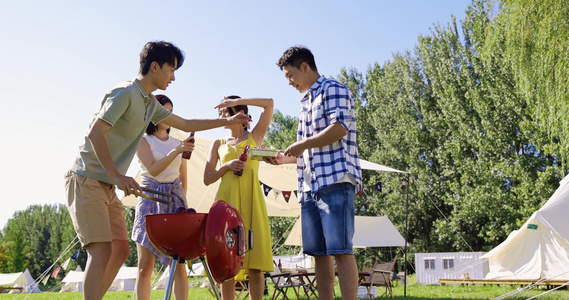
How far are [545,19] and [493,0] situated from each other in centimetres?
176

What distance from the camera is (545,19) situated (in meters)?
8.36

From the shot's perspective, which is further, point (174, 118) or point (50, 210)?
point (50, 210)

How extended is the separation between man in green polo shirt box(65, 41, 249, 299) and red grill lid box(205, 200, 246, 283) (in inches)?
16.3

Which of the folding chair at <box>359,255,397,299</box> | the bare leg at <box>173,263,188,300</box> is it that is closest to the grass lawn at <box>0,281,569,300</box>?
the folding chair at <box>359,255,397,299</box>

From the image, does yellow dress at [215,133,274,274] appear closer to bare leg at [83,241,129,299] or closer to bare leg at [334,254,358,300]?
bare leg at [334,254,358,300]

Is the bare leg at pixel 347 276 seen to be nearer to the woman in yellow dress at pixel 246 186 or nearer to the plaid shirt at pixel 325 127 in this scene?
the plaid shirt at pixel 325 127

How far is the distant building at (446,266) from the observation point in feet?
54.9

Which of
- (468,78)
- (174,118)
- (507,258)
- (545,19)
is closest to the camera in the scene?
(174,118)

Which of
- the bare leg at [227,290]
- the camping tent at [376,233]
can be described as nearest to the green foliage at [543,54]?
the camping tent at [376,233]

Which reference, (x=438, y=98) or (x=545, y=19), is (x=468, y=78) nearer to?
(x=438, y=98)

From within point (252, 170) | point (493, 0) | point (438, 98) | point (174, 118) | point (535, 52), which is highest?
point (438, 98)

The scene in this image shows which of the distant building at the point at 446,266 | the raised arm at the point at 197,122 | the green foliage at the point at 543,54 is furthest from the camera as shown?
the distant building at the point at 446,266

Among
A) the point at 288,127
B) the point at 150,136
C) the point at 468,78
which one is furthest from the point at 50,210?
the point at 150,136

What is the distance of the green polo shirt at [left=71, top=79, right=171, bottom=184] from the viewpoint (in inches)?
107
